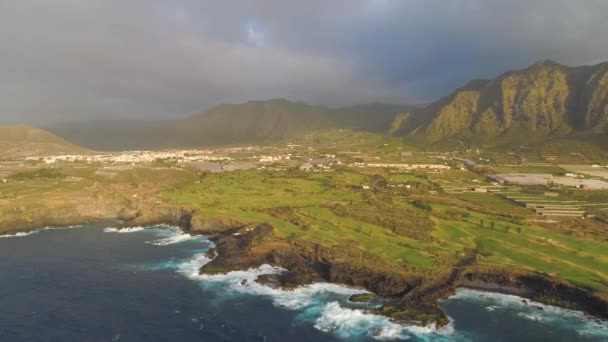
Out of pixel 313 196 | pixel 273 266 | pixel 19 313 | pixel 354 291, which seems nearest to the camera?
pixel 19 313

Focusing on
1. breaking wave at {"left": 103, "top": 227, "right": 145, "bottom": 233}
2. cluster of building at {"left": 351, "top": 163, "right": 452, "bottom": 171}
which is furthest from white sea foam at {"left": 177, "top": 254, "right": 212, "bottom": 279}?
cluster of building at {"left": 351, "top": 163, "right": 452, "bottom": 171}

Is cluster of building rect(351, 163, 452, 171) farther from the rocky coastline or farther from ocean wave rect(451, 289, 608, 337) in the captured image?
ocean wave rect(451, 289, 608, 337)

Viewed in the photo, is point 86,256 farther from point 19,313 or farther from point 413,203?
point 413,203

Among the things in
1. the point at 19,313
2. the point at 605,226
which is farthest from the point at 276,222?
the point at 605,226

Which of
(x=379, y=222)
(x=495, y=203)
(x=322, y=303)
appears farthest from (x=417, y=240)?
(x=495, y=203)

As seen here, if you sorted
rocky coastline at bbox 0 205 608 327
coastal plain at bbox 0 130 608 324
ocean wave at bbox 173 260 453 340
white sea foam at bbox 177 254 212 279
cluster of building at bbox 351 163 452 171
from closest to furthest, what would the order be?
ocean wave at bbox 173 260 453 340 < rocky coastline at bbox 0 205 608 327 < coastal plain at bbox 0 130 608 324 < white sea foam at bbox 177 254 212 279 < cluster of building at bbox 351 163 452 171

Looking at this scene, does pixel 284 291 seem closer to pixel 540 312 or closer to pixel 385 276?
pixel 385 276
